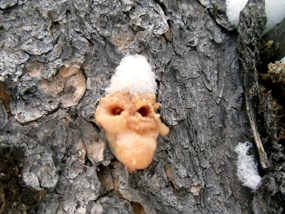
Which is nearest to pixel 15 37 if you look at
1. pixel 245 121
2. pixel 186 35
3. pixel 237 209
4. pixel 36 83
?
pixel 36 83

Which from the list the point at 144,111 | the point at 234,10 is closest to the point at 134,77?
the point at 144,111

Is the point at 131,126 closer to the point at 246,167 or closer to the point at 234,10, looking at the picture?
the point at 246,167

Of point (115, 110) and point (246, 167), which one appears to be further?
point (246, 167)

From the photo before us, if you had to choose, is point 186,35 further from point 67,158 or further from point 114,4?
point 67,158

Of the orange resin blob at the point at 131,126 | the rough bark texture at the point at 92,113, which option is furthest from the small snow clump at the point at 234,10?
the orange resin blob at the point at 131,126

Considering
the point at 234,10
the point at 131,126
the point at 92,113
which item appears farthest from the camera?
the point at 234,10

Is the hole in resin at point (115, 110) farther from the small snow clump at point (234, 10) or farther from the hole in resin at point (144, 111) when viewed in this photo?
the small snow clump at point (234, 10)
